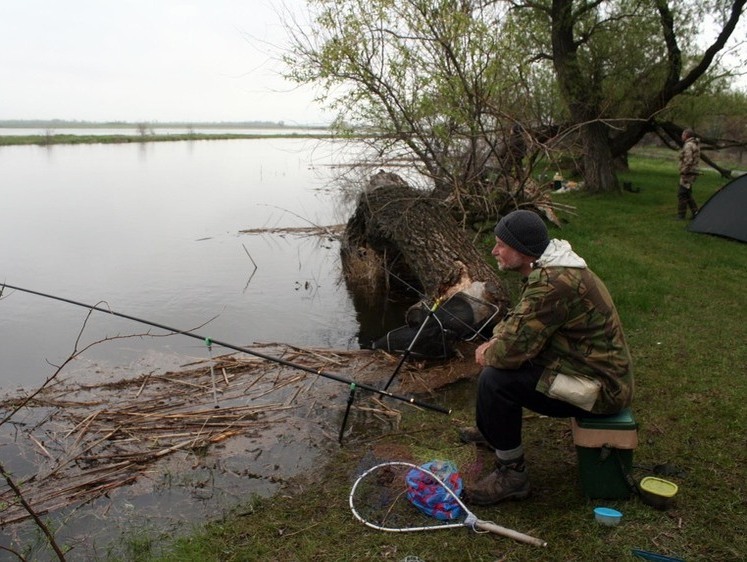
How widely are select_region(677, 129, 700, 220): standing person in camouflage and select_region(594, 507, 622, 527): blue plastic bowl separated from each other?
32.9 ft

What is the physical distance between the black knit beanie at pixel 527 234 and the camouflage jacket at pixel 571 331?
0.08 meters

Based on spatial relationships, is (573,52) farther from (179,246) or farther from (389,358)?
(389,358)

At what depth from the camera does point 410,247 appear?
761cm

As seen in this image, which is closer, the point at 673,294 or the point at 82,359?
the point at 82,359

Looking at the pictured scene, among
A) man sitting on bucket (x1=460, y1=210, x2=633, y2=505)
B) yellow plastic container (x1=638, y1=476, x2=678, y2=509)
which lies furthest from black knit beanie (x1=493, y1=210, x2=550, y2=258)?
yellow plastic container (x1=638, y1=476, x2=678, y2=509)

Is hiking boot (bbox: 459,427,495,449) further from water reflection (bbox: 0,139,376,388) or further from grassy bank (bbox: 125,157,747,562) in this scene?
water reflection (bbox: 0,139,376,388)

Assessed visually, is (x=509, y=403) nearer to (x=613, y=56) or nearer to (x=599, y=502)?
(x=599, y=502)

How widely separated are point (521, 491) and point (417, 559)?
749mm

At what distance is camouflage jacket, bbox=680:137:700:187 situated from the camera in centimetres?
1138

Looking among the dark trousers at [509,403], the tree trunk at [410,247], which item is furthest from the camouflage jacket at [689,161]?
the dark trousers at [509,403]

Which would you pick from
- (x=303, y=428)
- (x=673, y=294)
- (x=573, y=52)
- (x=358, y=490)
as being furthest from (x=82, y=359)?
(x=573, y=52)

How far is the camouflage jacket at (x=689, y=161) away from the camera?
11.4m

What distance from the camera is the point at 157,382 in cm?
567

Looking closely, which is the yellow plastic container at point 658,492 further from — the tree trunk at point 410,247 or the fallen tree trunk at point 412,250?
the tree trunk at point 410,247
